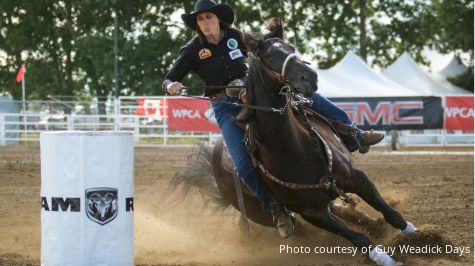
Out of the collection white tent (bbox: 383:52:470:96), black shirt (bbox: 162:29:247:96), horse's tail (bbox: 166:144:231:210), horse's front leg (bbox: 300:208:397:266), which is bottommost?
horse's front leg (bbox: 300:208:397:266)

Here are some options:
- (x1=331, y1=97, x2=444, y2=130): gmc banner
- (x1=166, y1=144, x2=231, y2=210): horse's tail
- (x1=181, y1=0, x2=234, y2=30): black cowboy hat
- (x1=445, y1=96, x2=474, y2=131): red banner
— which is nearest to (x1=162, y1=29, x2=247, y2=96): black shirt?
(x1=181, y1=0, x2=234, y2=30): black cowboy hat

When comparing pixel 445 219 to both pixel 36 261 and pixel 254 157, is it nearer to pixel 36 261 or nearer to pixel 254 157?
pixel 254 157

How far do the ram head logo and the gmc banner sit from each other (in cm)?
1694

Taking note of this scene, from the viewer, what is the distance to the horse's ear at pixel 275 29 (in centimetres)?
536

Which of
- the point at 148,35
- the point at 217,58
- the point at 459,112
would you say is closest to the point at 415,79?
the point at 459,112

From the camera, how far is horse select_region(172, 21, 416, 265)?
5.20m

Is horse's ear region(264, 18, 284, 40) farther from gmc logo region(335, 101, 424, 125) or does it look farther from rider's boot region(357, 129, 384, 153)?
gmc logo region(335, 101, 424, 125)

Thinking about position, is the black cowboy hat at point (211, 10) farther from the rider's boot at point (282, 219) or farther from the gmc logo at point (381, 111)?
the gmc logo at point (381, 111)

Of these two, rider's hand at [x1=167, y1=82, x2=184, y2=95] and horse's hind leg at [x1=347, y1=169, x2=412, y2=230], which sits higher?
rider's hand at [x1=167, y1=82, x2=184, y2=95]

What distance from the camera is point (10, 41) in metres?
37.3

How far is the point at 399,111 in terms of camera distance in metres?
21.4

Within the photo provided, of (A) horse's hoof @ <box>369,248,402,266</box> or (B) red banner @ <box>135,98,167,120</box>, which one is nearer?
(A) horse's hoof @ <box>369,248,402,266</box>

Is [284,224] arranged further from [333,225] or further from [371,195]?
[371,195]

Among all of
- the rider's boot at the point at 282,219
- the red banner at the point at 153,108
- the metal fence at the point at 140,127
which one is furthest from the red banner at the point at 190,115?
the rider's boot at the point at 282,219
